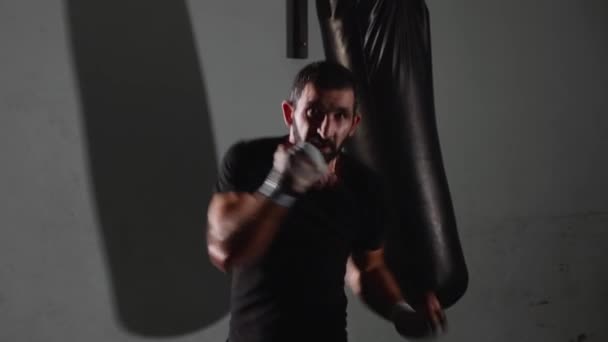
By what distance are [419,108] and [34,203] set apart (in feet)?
3.49

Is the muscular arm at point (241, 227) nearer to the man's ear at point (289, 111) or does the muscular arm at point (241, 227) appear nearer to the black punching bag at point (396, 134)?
the man's ear at point (289, 111)

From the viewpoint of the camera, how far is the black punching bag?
142cm

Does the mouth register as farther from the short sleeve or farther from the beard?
the short sleeve

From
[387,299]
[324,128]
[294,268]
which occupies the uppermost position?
[324,128]

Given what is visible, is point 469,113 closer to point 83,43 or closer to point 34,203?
point 83,43

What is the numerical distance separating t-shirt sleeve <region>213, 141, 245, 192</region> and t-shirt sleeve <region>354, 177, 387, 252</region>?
304 mm

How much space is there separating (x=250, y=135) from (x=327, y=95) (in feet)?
2.55

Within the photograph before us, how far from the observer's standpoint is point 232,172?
1.20 metres

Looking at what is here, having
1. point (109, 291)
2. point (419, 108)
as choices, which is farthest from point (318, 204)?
point (109, 291)

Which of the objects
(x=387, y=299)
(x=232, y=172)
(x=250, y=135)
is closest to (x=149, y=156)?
(x=250, y=135)

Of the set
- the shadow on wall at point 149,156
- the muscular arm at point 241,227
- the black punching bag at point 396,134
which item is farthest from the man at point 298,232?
the shadow on wall at point 149,156

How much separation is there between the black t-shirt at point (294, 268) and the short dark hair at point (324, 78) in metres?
0.14

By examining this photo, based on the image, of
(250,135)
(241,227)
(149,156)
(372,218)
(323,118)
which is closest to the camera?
(241,227)

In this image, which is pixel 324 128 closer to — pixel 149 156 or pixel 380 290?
pixel 380 290
